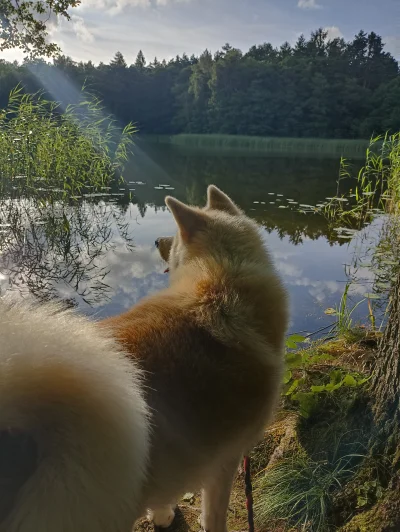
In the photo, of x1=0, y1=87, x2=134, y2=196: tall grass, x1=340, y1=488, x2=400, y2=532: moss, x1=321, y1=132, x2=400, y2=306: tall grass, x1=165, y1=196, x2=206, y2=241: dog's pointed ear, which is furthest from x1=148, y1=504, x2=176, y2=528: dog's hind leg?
x1=0, y1=87, x2=134, y2=196: tall grass

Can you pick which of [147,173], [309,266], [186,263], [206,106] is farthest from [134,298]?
[206,106]

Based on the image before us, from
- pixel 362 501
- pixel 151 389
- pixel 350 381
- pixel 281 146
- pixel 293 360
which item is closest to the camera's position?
pixel 151 389

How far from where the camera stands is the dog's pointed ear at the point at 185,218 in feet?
6.84

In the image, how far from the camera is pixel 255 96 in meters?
52.7

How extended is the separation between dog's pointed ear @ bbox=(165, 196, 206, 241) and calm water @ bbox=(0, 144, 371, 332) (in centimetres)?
144

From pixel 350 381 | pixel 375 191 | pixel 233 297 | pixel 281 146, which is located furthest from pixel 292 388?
pixel 281 146

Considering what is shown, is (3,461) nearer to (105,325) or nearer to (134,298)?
(105,325)

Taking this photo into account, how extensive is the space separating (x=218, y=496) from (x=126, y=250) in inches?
257

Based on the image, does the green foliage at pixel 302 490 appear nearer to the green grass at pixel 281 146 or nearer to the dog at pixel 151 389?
the dog at pixel 151 389

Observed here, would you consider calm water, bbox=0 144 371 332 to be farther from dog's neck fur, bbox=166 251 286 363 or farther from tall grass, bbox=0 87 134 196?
dog's neck fur, bbox=166 251 286 363

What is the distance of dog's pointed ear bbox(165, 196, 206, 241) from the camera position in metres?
2.08

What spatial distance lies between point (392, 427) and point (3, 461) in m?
1.72

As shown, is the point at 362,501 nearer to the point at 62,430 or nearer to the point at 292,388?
the point at 292,388

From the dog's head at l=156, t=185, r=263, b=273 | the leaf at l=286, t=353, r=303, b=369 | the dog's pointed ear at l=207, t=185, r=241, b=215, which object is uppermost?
the dog's pointed ear at l=207, t=185, r=241, b=215
